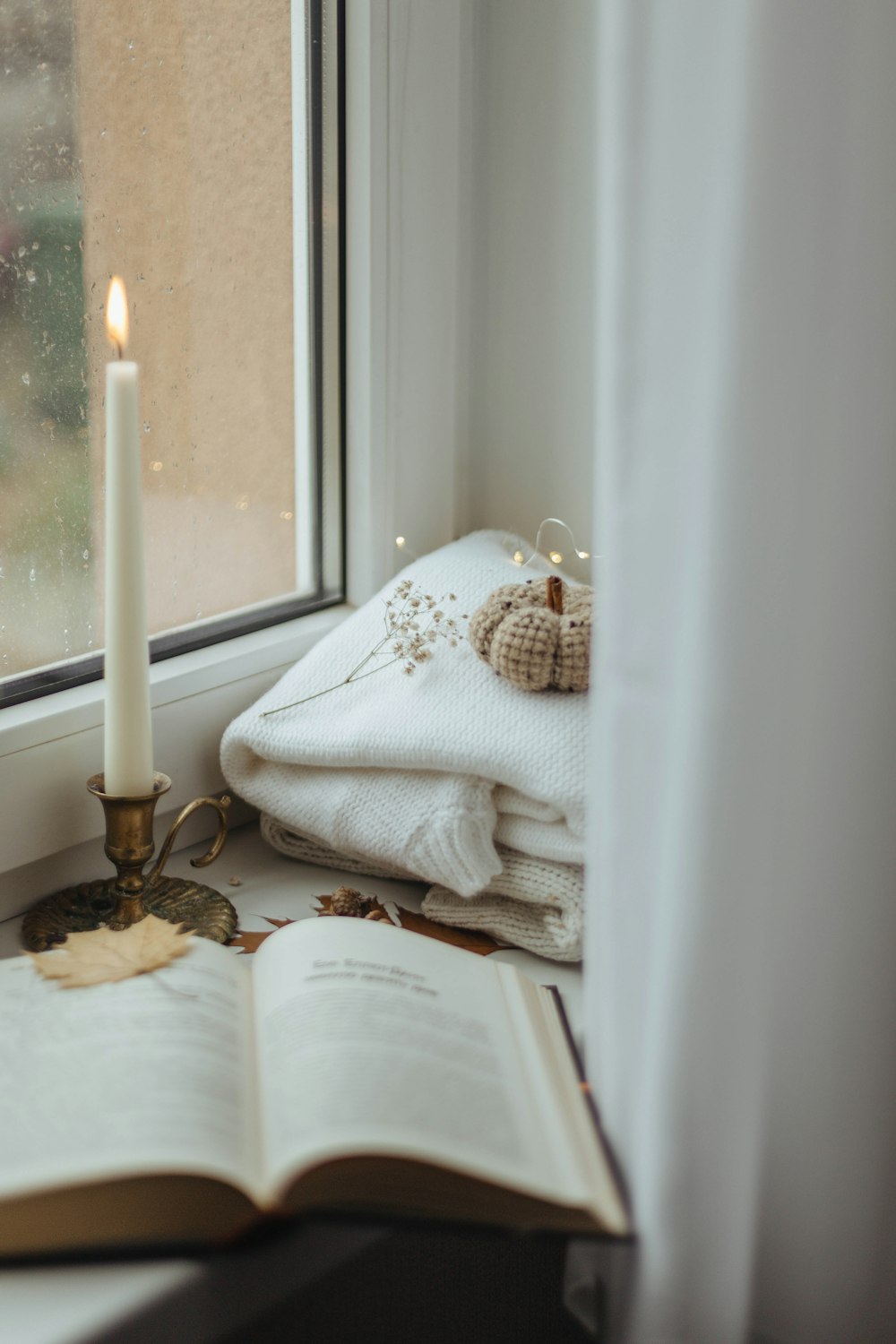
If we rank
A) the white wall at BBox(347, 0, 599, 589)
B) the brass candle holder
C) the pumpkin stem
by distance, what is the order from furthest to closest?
the white wall at BBox(347, 0, 599, 589) → the pumpkin stem → the brass candle holder

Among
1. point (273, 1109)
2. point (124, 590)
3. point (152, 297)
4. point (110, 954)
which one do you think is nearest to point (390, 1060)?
point (273, 1109)

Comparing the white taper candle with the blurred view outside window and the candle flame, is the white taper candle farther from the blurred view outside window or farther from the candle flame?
the blurred view outside window

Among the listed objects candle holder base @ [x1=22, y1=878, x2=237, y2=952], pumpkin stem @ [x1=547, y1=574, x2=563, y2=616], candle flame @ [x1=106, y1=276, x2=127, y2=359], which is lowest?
candle holder base @ [x1=22, y1=878, x2=237, y2=952]

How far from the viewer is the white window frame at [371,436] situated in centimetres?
77

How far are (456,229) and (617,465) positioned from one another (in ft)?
2.08

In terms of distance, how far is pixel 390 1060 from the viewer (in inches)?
20.9

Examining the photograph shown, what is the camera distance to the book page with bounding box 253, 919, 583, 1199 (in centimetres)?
49

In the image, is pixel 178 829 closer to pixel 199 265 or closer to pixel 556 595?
pixel 556 595

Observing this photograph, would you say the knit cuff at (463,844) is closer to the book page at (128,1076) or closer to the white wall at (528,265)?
the book page at (128,1076)

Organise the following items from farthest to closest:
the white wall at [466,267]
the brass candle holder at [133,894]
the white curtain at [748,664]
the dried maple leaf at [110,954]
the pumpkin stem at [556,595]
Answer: the white wall at [466,267]
the pumpkin stem at [556,595]
the brass candle holder at [133,894]
the dried maple leaf at [110,954]
the white curtain at [748,664]

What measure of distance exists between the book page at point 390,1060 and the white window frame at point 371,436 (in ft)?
0.76

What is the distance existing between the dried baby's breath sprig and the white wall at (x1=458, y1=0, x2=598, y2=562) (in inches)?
8.3

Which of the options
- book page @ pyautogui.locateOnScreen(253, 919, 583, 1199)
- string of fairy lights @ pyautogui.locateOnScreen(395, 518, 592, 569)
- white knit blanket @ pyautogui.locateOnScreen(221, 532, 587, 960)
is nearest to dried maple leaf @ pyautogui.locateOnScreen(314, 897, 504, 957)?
white knit blanket @ pyautogui.locateOnScreen(221, 532, 587, 960)

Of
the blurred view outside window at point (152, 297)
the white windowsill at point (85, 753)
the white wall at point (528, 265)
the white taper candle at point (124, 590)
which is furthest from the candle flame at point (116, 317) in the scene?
the white wall at point (528, 265)
